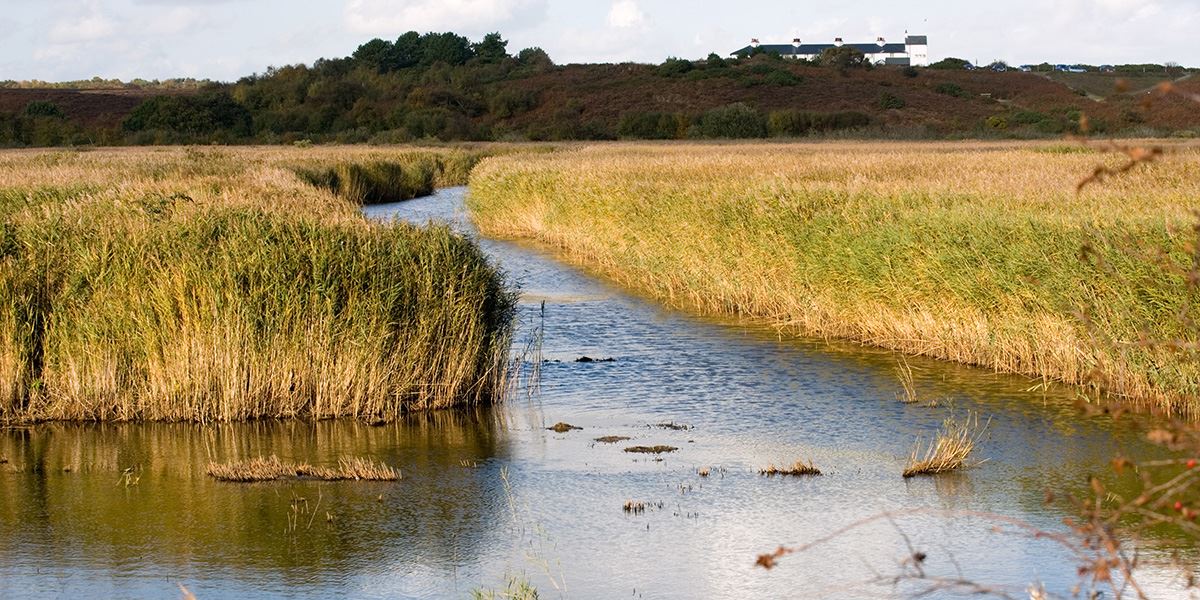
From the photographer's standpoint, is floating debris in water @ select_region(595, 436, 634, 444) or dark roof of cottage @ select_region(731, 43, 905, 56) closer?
floating debris in water @ select_region(595, 436, 634, 444)

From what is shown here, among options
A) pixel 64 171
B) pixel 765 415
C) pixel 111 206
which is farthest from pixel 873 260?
pixel 64 171

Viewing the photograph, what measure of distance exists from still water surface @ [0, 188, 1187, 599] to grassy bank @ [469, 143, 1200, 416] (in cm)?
60

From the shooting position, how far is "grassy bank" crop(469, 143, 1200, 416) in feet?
38.6

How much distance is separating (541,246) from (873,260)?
14.1m

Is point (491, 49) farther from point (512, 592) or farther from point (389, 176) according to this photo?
point (512, 592)

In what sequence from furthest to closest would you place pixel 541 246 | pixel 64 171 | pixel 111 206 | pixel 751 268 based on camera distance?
pixel 541 246, pixel 64 171, pixel 751 268, pixel 111 206

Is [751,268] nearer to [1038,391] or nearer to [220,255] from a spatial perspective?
[1038,391]

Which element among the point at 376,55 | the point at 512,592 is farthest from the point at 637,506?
the point at 376,55

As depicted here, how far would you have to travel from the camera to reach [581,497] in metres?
9.30

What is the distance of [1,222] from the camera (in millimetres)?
12461

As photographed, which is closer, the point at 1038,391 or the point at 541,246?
the point at 1038,391

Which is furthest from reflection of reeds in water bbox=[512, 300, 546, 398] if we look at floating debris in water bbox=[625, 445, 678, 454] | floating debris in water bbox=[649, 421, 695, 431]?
floating debris in water bbox=[625, 445, 678, 454]

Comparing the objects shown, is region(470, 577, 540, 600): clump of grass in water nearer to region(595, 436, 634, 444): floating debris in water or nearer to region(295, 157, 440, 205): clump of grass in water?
region(595, 436, 634, 444): floating debris in water

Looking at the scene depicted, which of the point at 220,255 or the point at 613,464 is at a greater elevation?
the point at 220,255
